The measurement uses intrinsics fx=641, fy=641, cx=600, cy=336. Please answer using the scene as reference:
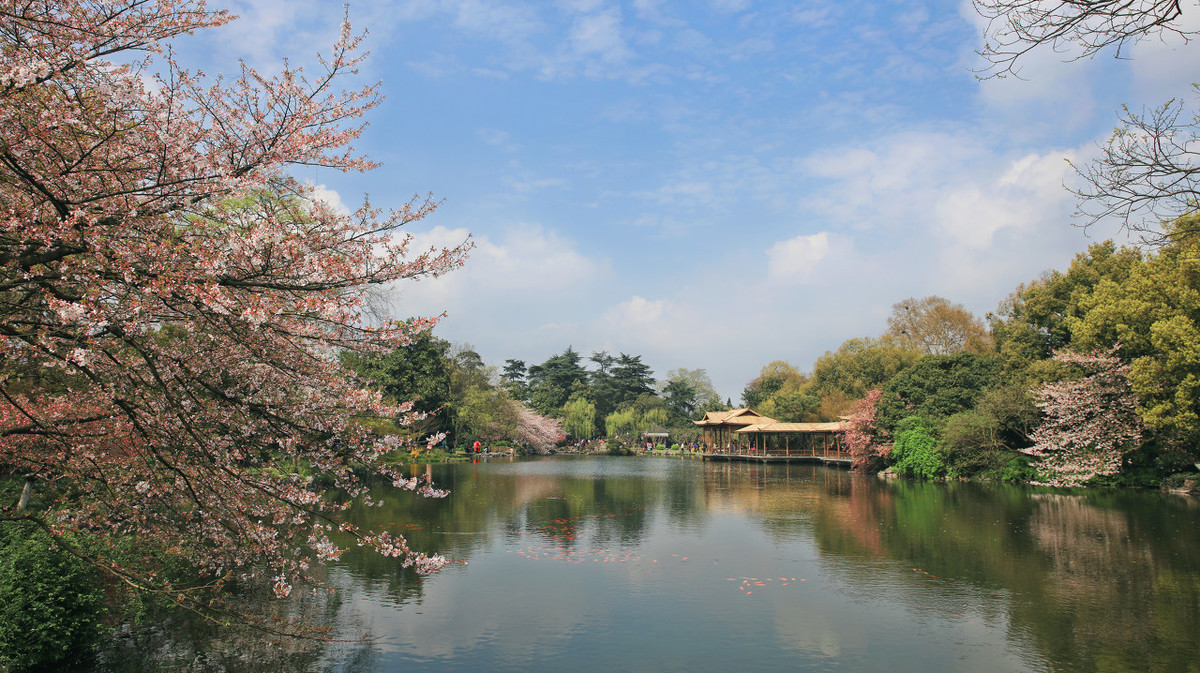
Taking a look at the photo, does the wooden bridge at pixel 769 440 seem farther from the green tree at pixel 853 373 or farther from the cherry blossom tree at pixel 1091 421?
the cherry blossom tree at pixel 1091 421

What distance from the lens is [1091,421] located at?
2161cm

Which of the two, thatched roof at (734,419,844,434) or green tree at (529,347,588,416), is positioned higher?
green tree at (529,347,588,416)

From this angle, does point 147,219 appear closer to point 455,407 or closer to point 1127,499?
point 1127,499

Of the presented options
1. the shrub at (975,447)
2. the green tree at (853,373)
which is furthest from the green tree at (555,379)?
the shrub at (975,447)

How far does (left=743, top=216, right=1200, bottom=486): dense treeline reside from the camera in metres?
18.8

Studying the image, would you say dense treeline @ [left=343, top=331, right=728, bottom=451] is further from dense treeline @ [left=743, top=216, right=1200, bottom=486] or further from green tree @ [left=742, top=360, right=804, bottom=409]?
dense treeline @ [left=743, top=216, right=1200, bottom=486]

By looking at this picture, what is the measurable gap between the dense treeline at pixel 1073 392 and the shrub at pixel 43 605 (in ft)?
63.1

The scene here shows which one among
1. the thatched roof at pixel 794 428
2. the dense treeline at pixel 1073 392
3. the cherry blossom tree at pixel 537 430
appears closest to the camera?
the dense treeline at pixel 1073 392

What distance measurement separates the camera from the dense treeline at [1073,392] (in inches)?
741

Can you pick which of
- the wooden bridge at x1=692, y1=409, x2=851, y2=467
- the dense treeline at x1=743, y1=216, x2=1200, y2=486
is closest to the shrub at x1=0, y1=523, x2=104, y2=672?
the dense treeline at x1=743, y1=216, x2=1200, y2=486

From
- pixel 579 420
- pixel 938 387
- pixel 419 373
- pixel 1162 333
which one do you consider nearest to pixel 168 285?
pixel 1162 333

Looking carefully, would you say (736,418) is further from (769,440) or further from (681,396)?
(681,396)

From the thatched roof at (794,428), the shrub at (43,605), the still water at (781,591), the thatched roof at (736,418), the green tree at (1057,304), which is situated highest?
the green tree at (1057,304)

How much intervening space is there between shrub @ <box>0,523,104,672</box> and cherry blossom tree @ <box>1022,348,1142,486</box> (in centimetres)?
2468
